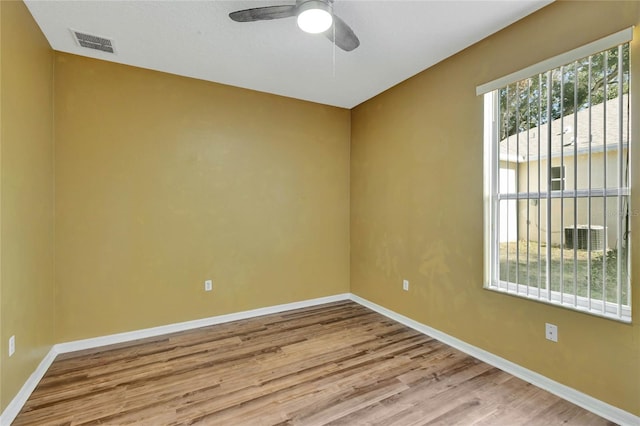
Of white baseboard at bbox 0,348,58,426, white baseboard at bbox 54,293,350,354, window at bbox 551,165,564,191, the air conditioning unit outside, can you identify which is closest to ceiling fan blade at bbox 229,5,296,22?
window at bbox 551,165,564,191

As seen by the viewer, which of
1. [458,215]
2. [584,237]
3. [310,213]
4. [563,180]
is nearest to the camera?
[584,237]

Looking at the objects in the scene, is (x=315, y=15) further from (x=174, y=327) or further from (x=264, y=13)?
(x=174, y=327)

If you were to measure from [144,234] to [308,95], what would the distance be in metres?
2.44

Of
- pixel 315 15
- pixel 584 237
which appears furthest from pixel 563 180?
pixel 315 15

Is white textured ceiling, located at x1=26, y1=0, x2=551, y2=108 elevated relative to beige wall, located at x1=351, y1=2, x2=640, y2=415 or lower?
elevated

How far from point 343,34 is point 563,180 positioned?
1814mm

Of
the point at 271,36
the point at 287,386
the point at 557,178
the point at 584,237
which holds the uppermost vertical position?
the point at 271,36

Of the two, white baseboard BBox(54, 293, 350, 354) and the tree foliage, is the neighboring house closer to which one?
the tree foliage

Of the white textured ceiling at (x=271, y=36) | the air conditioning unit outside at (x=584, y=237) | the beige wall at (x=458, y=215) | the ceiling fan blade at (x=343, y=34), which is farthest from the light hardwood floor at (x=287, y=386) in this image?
the white textured ceiling at (x=271, y=36)

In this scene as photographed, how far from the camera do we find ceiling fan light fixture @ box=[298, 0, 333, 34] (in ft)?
5.95

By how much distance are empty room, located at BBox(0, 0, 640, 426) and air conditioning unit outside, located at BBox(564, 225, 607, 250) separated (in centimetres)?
1

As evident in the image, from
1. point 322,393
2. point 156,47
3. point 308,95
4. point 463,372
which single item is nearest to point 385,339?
point 463,372

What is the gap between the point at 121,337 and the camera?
9.47ft

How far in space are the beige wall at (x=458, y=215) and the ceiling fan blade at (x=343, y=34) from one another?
121cm
